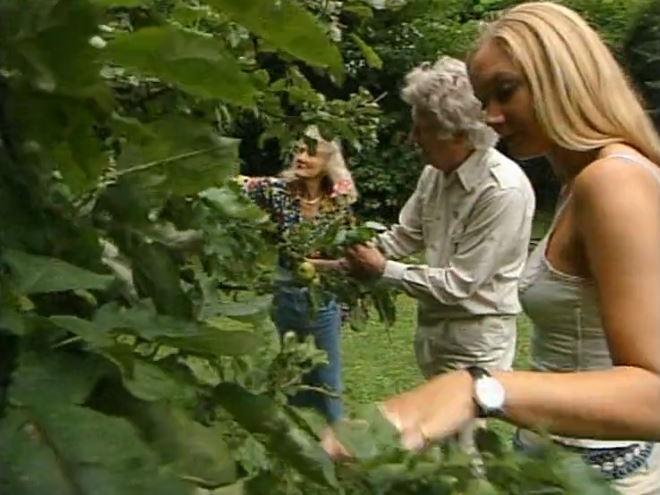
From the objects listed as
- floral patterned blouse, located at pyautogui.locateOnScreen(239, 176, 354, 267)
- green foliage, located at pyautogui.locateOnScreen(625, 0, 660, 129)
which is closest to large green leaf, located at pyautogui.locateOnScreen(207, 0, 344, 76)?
floral patterned blouse, located at pyautogui.locateOnScreen(239, 176, 354, 267)

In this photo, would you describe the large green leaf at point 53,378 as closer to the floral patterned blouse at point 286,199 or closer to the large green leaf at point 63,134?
the large green leaf at point 63,134

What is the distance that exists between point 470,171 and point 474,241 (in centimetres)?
25

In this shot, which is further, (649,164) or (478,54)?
(478,54)

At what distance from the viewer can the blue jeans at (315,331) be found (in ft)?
6.13

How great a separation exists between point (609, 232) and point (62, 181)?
4.82 feet

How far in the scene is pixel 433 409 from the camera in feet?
4.50

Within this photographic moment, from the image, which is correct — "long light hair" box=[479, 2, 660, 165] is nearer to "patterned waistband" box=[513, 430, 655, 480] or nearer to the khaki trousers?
"patterned waistband" box=[513, 430, 655, 480]

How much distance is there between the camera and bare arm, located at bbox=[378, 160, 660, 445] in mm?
1413

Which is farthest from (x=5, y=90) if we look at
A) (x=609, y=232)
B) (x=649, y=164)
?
(x=649, y=164)

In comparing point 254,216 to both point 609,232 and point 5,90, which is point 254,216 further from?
point 5,90

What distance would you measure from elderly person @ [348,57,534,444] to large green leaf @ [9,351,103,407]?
3.78 m

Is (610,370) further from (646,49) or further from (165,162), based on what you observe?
(646,49)

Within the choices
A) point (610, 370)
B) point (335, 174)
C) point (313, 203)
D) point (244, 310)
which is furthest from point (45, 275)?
point (335, 174)

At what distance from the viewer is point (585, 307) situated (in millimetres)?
2621
